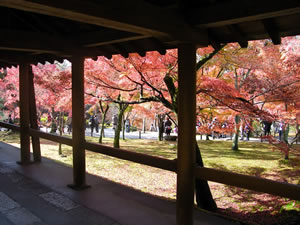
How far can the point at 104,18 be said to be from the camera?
2.16m

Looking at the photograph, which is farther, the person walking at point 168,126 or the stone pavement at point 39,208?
the person walking at point 168,126

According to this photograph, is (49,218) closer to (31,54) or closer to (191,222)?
(191,222)

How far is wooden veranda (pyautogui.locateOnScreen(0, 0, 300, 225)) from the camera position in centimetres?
223

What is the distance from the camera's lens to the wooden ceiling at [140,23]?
7.00 ft

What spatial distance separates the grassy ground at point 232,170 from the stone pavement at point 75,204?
2.13 metres

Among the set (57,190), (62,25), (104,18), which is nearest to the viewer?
(104,18)

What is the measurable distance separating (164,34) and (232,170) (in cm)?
703

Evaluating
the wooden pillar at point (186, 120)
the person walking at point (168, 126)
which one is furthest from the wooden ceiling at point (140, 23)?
the person walking at point (168, 126)

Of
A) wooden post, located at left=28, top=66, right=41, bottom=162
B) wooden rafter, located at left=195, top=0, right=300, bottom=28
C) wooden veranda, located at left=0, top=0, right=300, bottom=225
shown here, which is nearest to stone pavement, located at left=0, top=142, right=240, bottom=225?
wooden veranda, located at left=0, top=0, right=300, bottom=225

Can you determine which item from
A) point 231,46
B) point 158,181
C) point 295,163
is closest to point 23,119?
point 158,181

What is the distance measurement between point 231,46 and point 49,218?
6.36 metres

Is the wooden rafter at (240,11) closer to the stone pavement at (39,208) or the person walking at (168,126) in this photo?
the stone pavement at (39,208)

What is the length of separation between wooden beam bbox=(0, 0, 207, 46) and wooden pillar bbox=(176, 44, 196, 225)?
23cm

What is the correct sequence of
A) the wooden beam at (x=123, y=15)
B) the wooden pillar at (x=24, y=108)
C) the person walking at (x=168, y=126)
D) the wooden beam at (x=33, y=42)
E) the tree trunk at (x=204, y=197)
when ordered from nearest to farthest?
the wooden beam at (x=123, y=15), the wooden beam at (x=33, y=42), the tree trunk at (x=204, y=197), the wooden pillar at (x=24, y=108), the person walking at (x=168, y=126)
